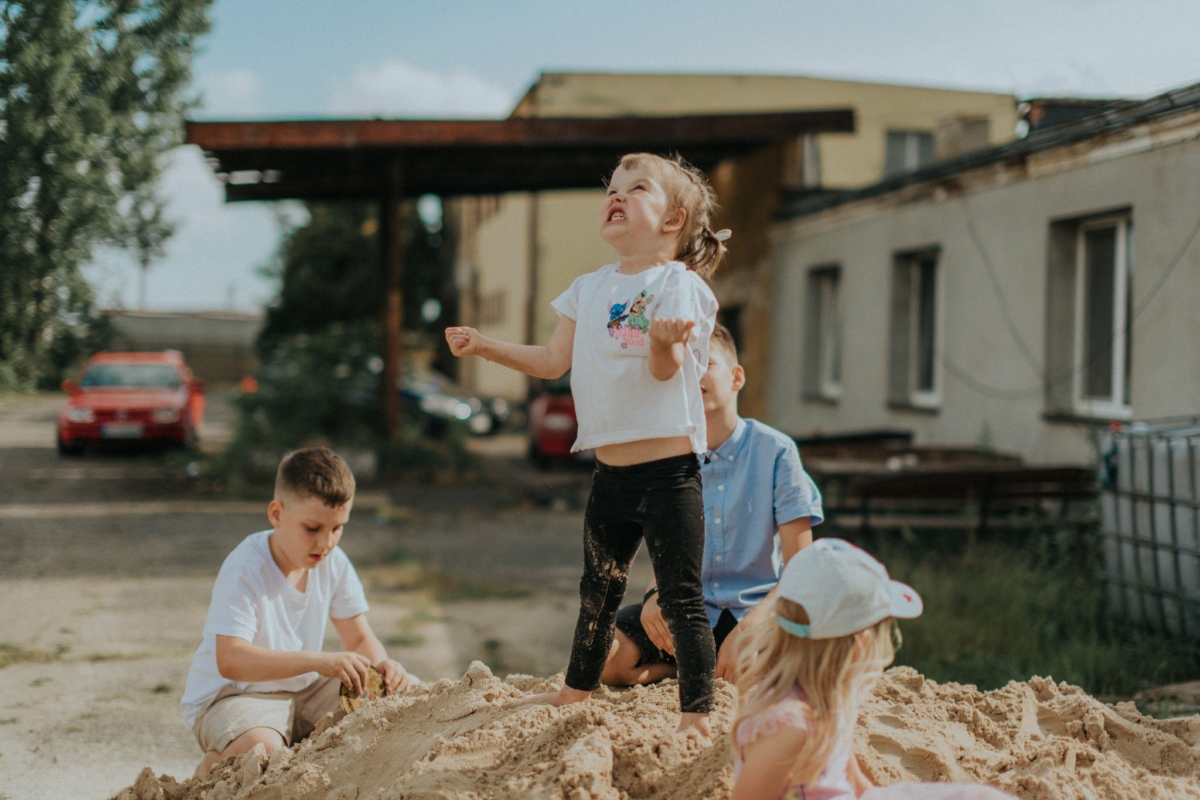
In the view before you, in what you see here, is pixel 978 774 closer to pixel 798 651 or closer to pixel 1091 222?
pixel 798 651

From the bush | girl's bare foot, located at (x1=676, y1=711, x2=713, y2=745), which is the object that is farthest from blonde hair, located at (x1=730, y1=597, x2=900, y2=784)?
the bush

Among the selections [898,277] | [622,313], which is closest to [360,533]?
[898,277]

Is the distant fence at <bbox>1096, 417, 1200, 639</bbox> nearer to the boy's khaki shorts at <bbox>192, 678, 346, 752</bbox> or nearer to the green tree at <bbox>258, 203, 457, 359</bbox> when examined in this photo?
the boy's khaki shorts at <bbox>192, 678, 346, 752</bbox>

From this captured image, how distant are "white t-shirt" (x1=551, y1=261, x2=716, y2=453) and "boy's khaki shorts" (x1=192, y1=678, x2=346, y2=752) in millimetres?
1400

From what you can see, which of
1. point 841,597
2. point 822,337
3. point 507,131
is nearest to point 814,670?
point 841,597

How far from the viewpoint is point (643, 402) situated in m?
2.99

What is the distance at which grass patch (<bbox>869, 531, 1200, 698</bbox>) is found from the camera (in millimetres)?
4984

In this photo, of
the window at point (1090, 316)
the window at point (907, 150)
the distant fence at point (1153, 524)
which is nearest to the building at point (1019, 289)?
the window at point (1090, 316)

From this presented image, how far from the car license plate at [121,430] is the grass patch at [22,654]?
1074 centimetres

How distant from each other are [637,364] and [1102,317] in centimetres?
721

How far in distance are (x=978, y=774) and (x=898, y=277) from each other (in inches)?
387

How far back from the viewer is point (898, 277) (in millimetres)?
12328

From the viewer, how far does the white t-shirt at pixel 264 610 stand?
134 inches

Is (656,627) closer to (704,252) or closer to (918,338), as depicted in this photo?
(704,252)
